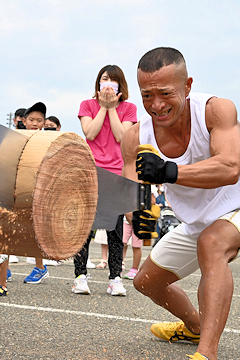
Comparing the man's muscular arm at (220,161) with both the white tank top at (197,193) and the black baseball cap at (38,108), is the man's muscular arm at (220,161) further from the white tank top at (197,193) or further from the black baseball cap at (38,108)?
the black baseball cap at (38,108)

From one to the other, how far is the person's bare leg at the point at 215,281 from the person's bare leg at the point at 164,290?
616 millimetres

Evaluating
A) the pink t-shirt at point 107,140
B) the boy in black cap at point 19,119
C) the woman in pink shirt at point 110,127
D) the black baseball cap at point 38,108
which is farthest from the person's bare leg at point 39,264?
the boy in black cap at point 19,119

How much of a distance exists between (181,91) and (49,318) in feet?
7.35

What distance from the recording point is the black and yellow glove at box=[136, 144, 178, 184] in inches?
100

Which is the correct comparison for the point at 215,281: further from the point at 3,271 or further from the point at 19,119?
the point at 19,119

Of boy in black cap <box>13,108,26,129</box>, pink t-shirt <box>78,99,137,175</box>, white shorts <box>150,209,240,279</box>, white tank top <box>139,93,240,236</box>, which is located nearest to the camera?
white tank top <box>139,93,240,236</box>

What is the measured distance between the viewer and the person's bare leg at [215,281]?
247cm

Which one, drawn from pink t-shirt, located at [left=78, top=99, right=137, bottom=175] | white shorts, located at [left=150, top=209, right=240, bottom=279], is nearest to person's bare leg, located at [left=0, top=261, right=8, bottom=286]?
pink t-shirt, located at [left=78, top=99, right=137, bottom=175]

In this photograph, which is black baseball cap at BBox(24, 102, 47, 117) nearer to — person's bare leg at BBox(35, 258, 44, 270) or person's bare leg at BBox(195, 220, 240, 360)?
person's bare leg at BBox(35, 258, 44, 270)

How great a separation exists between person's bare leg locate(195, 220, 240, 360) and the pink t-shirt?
2533mm

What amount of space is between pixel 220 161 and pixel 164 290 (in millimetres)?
1166

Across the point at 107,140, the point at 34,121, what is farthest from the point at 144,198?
the point at 34,121

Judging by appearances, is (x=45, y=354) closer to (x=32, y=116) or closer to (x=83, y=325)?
(x=83, y=325)

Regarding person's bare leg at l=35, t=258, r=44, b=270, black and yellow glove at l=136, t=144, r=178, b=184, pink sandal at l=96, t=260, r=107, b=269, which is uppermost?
black and yellow glove at l=136, t=144, r=178, b=184
